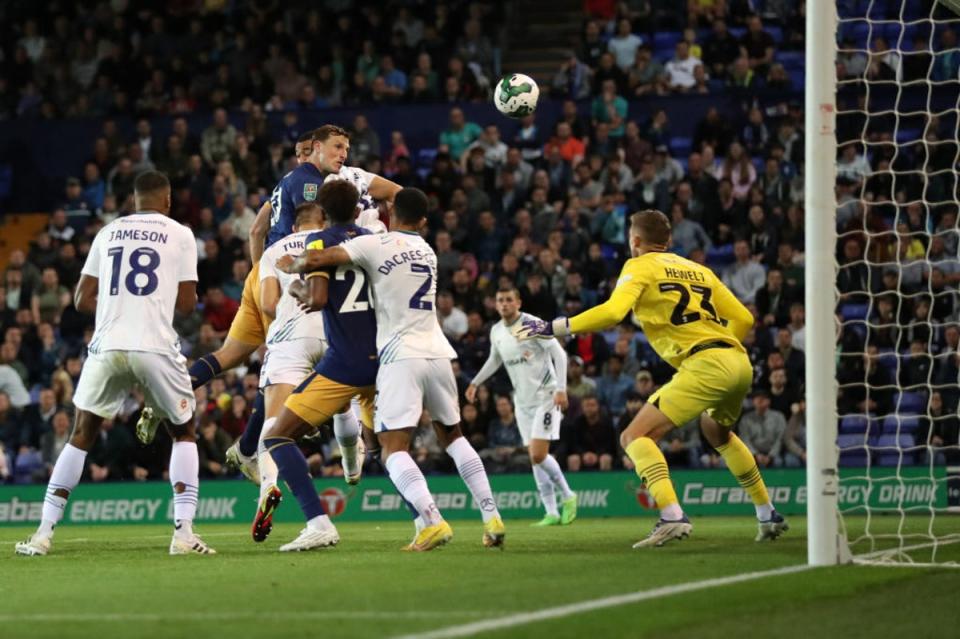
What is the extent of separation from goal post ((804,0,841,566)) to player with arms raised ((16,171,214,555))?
4.13 meters

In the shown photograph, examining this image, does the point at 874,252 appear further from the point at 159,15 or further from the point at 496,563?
the point at 159,15

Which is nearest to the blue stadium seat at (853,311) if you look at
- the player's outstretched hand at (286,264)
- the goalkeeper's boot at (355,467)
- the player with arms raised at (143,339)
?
the goalkeeper's boot at (355,467)

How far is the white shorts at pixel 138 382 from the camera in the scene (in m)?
10.4

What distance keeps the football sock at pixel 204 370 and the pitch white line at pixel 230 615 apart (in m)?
5.40

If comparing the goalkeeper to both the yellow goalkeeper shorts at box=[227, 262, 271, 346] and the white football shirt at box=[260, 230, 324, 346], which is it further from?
the yellow goalkeeper shorts at box=[227, 262, 271, 346]

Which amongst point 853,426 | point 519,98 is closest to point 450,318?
point 853,426

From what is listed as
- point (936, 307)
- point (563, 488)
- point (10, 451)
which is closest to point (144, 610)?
point (563, 488)

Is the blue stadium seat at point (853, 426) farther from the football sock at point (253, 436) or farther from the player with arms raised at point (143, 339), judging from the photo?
the player with arms raised at point (143, 339)

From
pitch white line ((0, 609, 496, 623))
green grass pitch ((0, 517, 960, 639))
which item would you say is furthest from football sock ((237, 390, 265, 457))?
pitch white line ((0, 609, 496, 623))

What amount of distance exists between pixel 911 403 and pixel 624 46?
777 centimetres

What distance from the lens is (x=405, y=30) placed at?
25250 millimetres

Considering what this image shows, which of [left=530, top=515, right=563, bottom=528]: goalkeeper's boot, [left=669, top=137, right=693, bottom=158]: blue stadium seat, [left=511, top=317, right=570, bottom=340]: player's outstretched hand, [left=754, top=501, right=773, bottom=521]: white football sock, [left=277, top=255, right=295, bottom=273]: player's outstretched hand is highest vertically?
[left=669, top=137, right=693, bottom=158]: blue stadium seat

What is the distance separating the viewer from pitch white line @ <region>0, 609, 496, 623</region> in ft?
21.7

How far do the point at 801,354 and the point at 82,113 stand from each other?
1303cm
